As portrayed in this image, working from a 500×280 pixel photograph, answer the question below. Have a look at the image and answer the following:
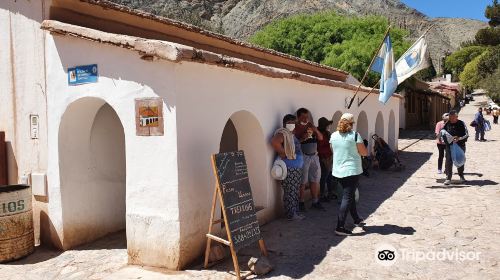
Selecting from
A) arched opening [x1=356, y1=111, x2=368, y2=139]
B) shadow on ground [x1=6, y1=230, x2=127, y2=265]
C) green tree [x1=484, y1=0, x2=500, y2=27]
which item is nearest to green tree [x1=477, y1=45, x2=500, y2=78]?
green tree [x1=484, y1=0, x2=500, y2=27]

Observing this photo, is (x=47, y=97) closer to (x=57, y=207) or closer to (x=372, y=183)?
(x=57, y=207)

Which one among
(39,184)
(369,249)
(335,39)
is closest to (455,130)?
(369,249)

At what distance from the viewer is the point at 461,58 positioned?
68750 millimetres

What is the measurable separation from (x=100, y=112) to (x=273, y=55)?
474 centimetres

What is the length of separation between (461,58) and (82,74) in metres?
75.2

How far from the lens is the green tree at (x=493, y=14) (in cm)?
5950

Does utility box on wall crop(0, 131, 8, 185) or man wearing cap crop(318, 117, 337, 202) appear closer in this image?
utility box on wall crop(0, 131, 8, 185)

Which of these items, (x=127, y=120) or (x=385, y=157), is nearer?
(x=127, y=120)

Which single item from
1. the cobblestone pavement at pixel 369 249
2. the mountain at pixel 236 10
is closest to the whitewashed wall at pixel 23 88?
the cobblestone pavement at pixel 369 249

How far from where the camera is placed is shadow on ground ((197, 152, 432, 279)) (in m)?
4.88

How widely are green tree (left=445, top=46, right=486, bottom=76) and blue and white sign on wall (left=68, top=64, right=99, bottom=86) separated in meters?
69.3

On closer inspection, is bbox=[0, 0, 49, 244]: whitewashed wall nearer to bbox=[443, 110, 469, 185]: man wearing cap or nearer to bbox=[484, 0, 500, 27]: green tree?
bbox=[443, 110, 469, 185]: man wearing cap

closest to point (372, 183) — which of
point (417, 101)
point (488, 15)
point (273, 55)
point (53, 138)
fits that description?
point (273, 55)

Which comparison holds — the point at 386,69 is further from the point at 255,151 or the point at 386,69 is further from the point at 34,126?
the point at 34,126
